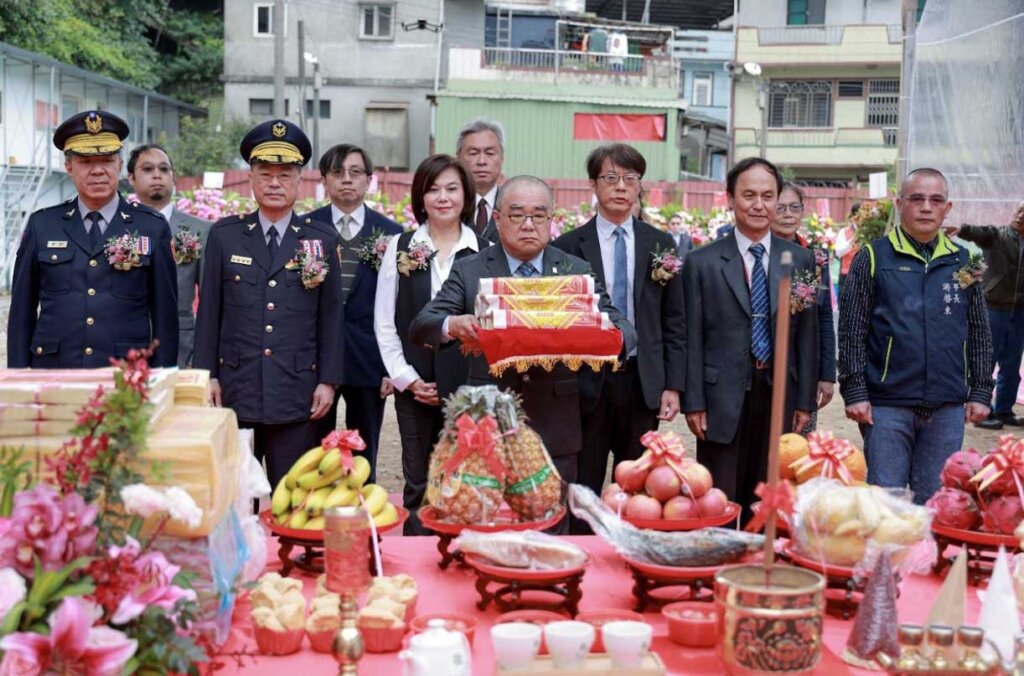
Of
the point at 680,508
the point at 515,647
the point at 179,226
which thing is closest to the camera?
the point at 515,647

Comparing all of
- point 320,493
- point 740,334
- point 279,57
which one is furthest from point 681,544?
point 279,57

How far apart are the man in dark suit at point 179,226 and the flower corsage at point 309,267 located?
5.05ft

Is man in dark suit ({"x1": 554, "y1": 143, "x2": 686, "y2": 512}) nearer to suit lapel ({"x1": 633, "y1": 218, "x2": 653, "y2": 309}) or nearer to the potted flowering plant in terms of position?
suit lapel ({"x1": 633, "y1": 218, "x2": 653, "y2": 309})

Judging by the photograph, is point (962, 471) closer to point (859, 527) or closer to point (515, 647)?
point (859, 527)

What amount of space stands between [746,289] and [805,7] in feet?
106

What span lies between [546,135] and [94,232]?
1036 inches

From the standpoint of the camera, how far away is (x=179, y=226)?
19.9 feet

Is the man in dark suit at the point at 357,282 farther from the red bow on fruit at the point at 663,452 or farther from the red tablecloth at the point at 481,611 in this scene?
the red bow on fruit at the point at 663,452

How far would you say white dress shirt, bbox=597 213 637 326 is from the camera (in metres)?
4.83

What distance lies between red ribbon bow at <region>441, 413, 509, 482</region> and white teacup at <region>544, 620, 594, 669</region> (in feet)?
2.16

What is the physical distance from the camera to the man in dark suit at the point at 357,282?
536 cm

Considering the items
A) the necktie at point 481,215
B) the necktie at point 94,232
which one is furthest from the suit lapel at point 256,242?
the necktie at point 481,215

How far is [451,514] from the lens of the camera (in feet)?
9.41

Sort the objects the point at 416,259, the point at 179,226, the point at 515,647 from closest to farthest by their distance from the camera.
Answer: the point at 515,647 → the point at 416,259 → the point at 179,226
